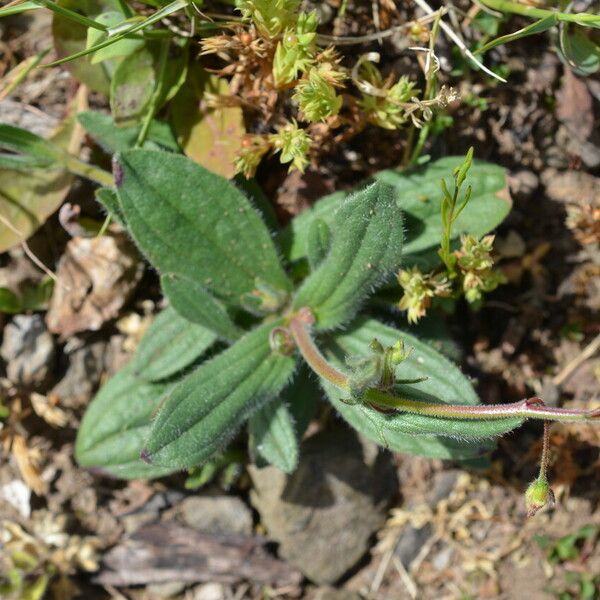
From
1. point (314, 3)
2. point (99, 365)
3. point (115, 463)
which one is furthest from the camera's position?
point (99, 365)

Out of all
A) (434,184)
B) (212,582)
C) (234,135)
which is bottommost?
(212,582)

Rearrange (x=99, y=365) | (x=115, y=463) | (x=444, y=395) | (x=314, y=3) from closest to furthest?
(x=444, y=395) < (x=314, y=3) < (x=115, y=463) < (x=99, y=365)

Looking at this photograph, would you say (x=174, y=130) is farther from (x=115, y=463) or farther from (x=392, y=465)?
(x=392, y=465)

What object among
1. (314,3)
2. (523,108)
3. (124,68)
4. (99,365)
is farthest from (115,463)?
(523,108)

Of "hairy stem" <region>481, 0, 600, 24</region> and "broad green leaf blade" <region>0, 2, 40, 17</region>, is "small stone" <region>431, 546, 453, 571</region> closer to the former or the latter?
"hairy stem" <region>481, 0, 600, 24</region>

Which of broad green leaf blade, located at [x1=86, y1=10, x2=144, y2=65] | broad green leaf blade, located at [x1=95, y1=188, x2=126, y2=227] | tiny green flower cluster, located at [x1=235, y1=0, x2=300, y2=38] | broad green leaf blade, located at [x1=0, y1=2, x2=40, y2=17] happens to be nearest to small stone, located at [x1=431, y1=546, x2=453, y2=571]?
broad green leaf blade, located at [x1=95, y1=188, x2=126, y2=227]

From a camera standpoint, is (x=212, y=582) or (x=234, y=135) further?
(x=212, y=582)
